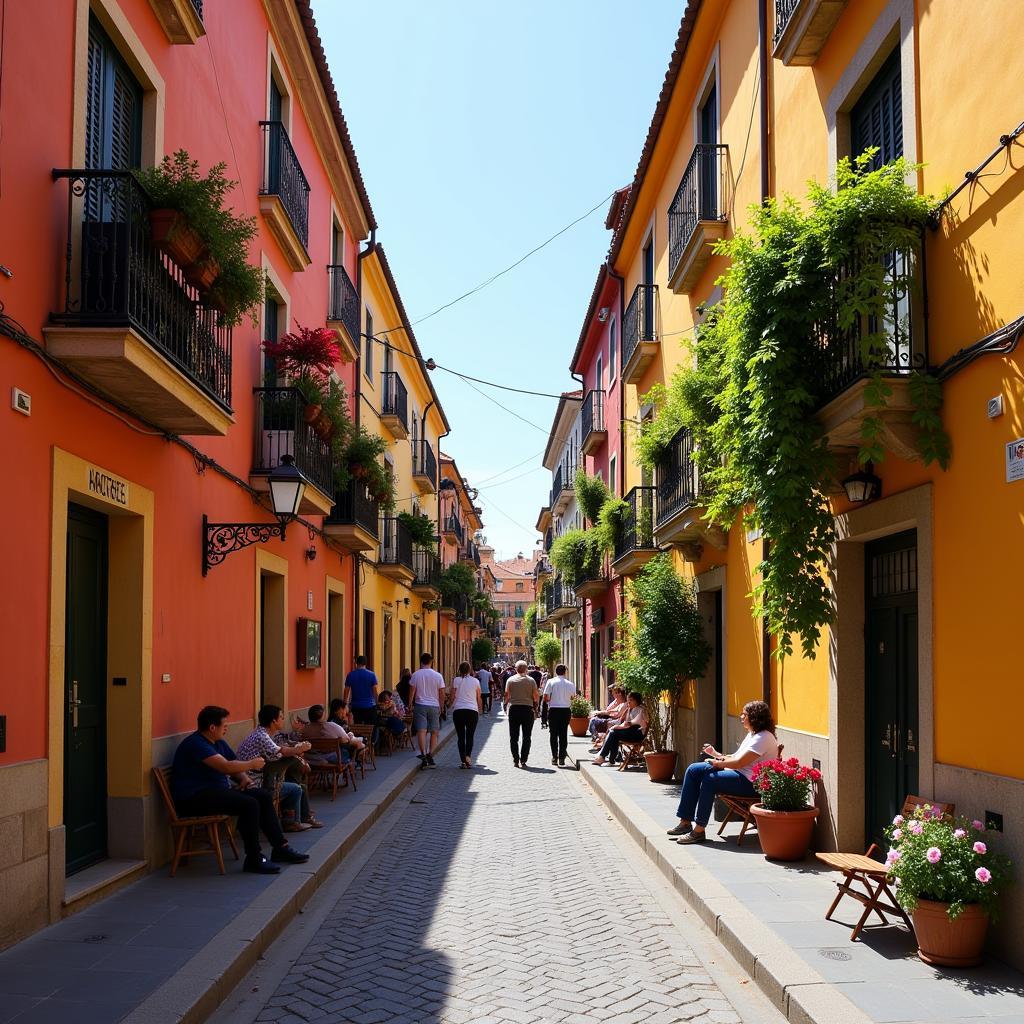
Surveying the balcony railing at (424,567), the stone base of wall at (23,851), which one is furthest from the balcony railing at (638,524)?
the stone base of wall at (23,851)

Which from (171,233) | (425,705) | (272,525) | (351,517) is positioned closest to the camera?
(171,233)

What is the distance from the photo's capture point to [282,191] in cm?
1268

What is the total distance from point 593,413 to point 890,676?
61.4 feet

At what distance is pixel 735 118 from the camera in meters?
12.2

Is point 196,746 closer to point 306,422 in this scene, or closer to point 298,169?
point 306,422

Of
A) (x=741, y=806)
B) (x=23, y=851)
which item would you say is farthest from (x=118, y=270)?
(x=741, y=806)

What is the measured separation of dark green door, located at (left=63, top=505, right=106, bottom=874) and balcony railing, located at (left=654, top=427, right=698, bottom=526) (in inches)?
261

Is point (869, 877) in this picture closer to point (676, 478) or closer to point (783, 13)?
point (783, 13)

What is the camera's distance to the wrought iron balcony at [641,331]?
1716cm

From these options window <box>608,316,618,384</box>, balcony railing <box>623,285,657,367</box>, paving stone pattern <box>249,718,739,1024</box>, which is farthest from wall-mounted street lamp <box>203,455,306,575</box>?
window <box>608,316,618,384</box>

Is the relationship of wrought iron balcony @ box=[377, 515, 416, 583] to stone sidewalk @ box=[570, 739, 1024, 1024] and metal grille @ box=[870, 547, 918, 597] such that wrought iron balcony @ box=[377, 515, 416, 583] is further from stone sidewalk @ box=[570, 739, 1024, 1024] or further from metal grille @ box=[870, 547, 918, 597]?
metal grille @ box=[870, 547, 918, 597]

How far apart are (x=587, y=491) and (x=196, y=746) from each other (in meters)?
15.7

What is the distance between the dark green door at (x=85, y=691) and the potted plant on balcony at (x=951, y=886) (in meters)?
5.47

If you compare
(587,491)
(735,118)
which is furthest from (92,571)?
(587,491)
